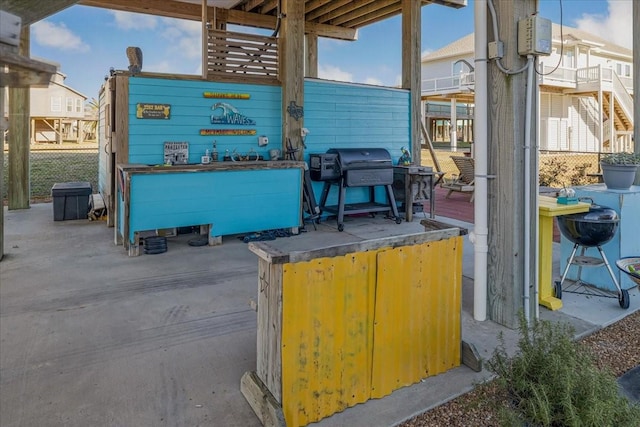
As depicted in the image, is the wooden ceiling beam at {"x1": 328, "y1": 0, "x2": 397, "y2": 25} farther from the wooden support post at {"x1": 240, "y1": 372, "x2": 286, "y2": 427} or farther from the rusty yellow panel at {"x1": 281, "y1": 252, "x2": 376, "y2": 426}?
the wooden support post at {"x1": 240, "y1": 372, "x2": 286, "y2": 427}

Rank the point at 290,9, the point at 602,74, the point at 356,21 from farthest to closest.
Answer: the point at 602,74, the point at 356,21, the point at 290,9

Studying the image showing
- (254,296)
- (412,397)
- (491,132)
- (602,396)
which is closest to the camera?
(602,396)

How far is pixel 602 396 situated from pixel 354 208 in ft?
15.5

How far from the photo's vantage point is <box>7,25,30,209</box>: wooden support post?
6.64 meters

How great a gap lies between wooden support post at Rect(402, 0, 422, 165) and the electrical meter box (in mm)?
4386

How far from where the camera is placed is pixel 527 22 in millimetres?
2627

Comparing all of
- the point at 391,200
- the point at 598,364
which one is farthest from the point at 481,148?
the point at 391,200

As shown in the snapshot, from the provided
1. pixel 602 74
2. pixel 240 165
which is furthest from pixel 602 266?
pixel 602 74

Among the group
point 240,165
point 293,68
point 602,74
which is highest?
point 602,74

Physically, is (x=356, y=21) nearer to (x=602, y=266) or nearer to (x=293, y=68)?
(x=293, y=68)

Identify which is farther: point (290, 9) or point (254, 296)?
point (290, 9)

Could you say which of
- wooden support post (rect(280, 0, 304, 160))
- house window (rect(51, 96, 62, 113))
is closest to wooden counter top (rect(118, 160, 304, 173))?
wooden support post (rect(280, 0, 304, 160))

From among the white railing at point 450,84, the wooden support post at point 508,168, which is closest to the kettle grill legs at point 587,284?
the wooden support post at point 508,168

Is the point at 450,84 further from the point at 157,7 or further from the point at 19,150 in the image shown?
the point at 19,150
